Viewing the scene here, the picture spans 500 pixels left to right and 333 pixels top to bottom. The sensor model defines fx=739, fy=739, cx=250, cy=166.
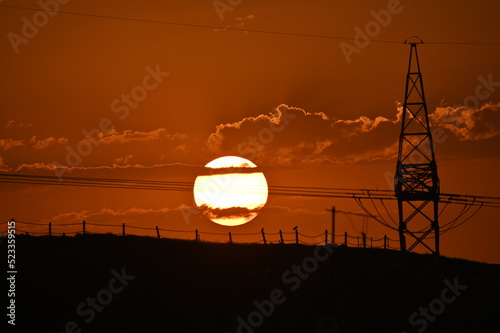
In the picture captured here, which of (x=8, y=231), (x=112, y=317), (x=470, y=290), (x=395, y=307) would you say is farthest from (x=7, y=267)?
(x=470, y=290)

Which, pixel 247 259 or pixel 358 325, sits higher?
pixel 247 259

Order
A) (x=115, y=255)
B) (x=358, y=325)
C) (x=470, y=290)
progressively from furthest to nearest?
(x=115, y=255) → (x=470, y=290) → (x=358, y=325)

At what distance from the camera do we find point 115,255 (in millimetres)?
59656

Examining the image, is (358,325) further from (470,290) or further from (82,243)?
(82,243)

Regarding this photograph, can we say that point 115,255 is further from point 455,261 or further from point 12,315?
point 455,261

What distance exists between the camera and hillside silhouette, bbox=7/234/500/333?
155ft

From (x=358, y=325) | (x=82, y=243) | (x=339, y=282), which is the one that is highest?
(x=82, y=243)

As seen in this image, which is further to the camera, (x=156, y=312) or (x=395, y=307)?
(x=156, y=312)

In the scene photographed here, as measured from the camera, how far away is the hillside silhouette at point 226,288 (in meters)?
47.3

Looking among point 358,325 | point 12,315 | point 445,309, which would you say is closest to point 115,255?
point 12,315

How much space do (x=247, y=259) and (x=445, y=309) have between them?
18085 millimetres

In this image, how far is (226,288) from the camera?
5525 centimetres

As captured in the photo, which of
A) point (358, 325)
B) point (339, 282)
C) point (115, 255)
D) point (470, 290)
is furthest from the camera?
point (115, 255)

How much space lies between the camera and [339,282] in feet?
174
